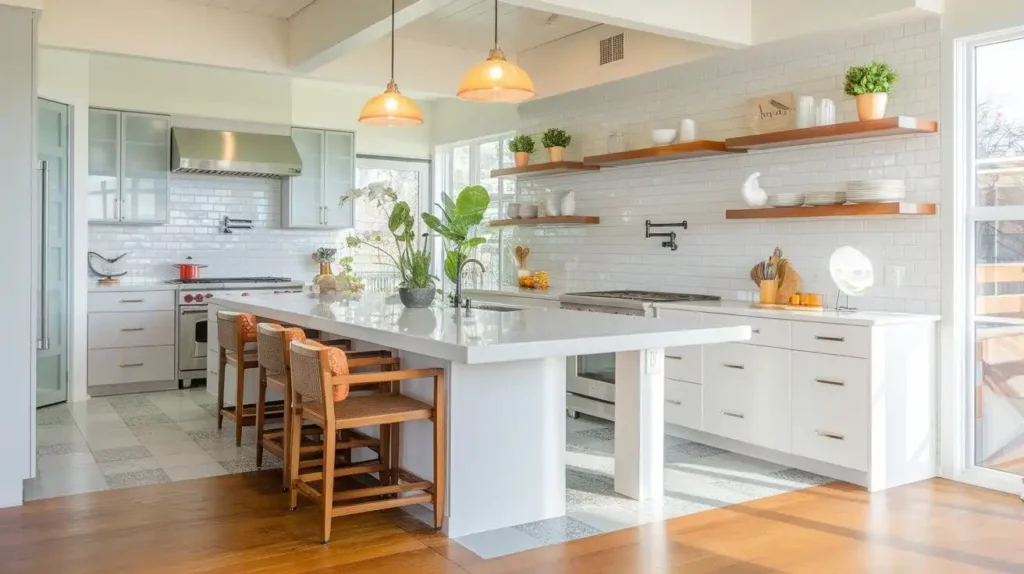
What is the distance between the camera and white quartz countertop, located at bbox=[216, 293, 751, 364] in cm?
325

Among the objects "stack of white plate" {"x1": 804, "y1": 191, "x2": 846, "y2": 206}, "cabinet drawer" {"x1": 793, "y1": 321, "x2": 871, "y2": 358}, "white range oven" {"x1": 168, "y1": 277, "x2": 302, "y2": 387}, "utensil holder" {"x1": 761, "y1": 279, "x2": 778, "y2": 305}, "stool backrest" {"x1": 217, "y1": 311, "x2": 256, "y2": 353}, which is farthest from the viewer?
"white range oven" {"x1": 168, "y1": 277, "x2": 302, "y2": 387}

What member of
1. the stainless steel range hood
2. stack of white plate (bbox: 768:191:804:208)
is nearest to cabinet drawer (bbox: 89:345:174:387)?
the stainless steel range hood

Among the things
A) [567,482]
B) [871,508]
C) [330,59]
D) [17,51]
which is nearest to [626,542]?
[567,482]

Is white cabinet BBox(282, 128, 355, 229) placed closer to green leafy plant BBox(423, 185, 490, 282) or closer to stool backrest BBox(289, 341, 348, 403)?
green leafy plant BBox(423, 185, 490, 282)

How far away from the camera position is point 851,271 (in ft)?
15.8

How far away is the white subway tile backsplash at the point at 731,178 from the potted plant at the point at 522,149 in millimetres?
253

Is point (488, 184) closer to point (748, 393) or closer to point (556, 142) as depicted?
point (556, 142)

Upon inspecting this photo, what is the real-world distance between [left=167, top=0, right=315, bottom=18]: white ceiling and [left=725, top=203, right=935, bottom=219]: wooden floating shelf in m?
3.35

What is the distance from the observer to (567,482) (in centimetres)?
446

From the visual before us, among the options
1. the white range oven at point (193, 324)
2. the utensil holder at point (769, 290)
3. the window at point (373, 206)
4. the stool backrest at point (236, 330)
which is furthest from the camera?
the window at point (373, 206)

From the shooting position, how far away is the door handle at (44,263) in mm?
6264

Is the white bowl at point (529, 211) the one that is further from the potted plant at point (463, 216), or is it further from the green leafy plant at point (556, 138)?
the potted plant at point (463, 216)

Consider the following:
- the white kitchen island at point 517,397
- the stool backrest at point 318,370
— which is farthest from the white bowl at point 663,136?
the stool backrest at point 318,370

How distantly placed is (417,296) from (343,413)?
1.45 m
